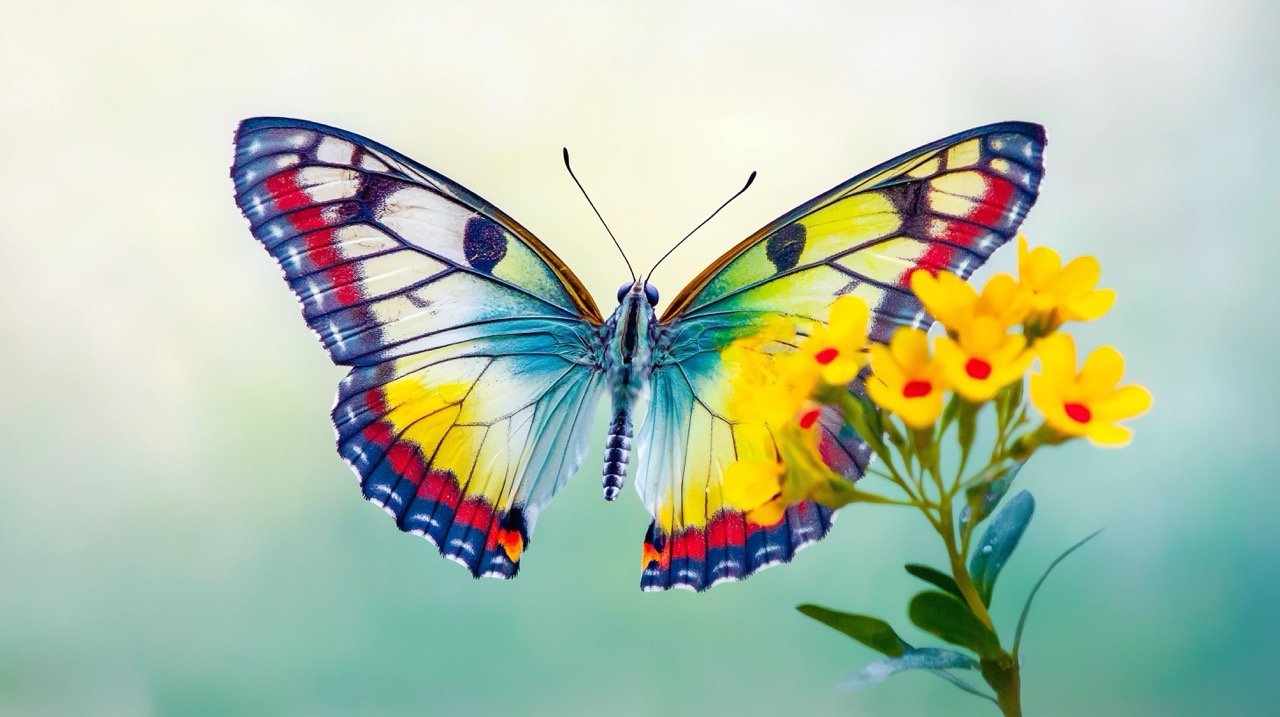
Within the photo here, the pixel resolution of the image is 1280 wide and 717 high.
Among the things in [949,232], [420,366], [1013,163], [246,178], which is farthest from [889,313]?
[246,178]

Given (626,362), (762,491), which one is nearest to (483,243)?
(626,362)

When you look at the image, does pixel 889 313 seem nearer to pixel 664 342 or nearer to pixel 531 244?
pixel 664 342

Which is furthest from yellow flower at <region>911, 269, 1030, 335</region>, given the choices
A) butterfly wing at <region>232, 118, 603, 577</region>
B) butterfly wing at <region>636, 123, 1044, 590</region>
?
butterfly wing at <region>232, 118, 603, 577</region>

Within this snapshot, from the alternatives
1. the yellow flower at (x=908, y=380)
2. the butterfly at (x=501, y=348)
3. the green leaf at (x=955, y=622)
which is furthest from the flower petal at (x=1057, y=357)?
the butterfly at (x=501, y=348)

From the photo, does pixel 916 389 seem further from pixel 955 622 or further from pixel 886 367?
pixel 955 622

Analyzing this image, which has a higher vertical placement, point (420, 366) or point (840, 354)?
point (420, 366)

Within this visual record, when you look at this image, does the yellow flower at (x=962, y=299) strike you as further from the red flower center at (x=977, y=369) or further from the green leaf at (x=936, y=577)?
the green leaf at (x=936, y=577)

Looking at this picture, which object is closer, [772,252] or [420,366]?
[772,252]

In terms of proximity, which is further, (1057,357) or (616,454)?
(616,454)
